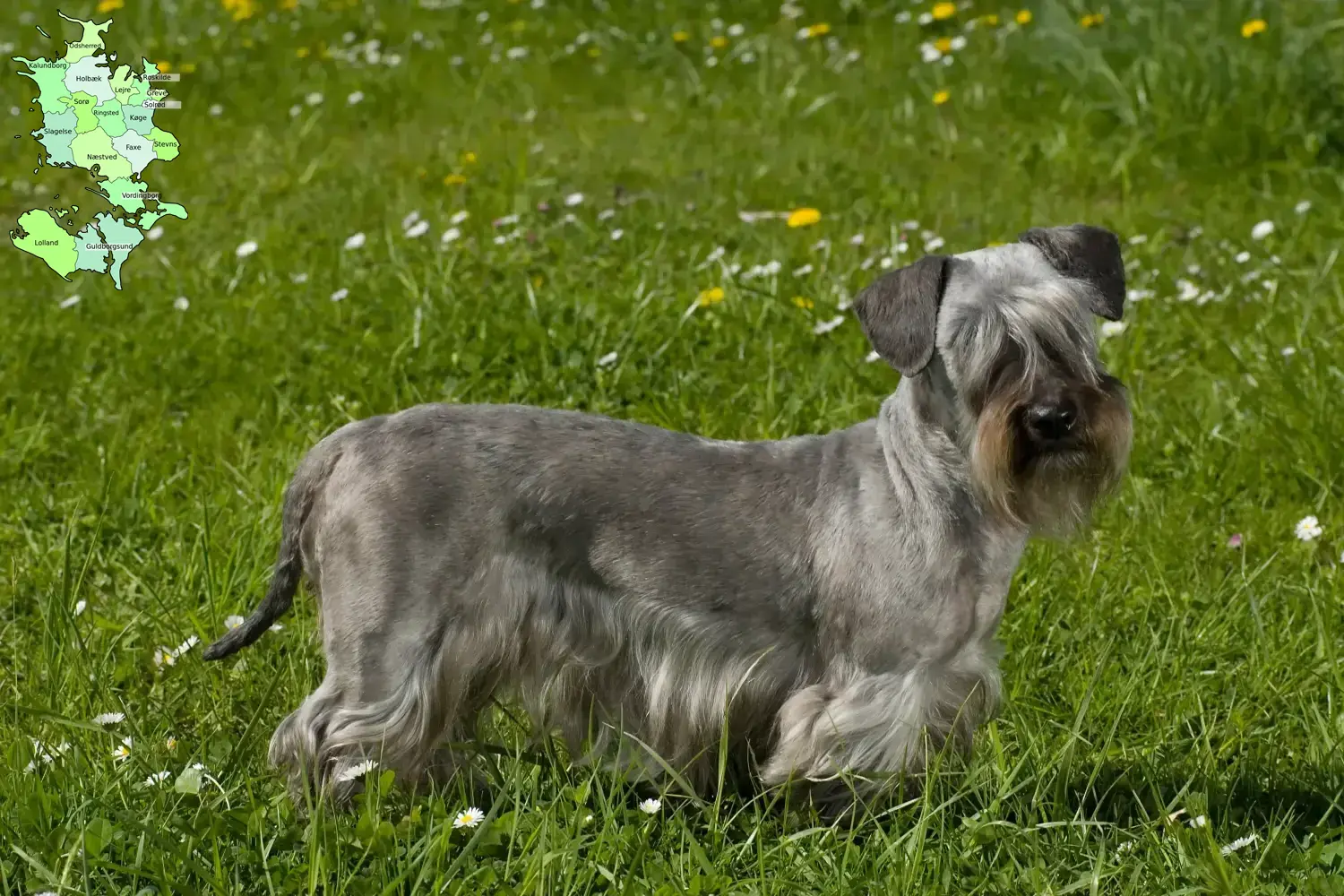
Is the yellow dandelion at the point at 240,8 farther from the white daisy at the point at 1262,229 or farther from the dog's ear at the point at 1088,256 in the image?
the dog's ear at the point at 1088,256

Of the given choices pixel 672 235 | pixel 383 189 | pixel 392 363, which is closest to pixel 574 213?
pixel 672 235

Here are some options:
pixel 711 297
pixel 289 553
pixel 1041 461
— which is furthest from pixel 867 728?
pixel 711 297

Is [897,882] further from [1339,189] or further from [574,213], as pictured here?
[1339,189]

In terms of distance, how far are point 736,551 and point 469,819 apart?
0.78 metres

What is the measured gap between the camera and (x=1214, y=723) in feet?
12.0

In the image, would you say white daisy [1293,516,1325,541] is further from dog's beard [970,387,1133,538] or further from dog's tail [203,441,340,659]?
dog's tail [203,441,340,659]

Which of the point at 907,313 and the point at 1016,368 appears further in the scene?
the point at 907,313

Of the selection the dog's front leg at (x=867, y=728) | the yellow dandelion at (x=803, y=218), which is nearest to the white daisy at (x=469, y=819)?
the dog's front leg at (x=867, y=728)

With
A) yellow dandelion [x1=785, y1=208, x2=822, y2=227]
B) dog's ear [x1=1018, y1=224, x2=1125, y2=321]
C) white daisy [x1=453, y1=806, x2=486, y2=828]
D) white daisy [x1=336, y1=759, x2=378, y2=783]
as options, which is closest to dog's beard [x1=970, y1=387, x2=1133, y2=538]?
dog's ear [x1=1018, y1=224, x2=1125, y2=321]

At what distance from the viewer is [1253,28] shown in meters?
7.55

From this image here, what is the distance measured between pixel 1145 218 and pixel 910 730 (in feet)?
13.4

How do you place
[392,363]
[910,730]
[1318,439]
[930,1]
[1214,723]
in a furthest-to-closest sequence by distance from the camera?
[930,1] < [392,363] < [1318,439] < [1214,723] < [910,730]

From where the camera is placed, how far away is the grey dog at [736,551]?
3.27 m

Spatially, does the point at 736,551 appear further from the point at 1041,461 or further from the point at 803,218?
the point at 803,218
